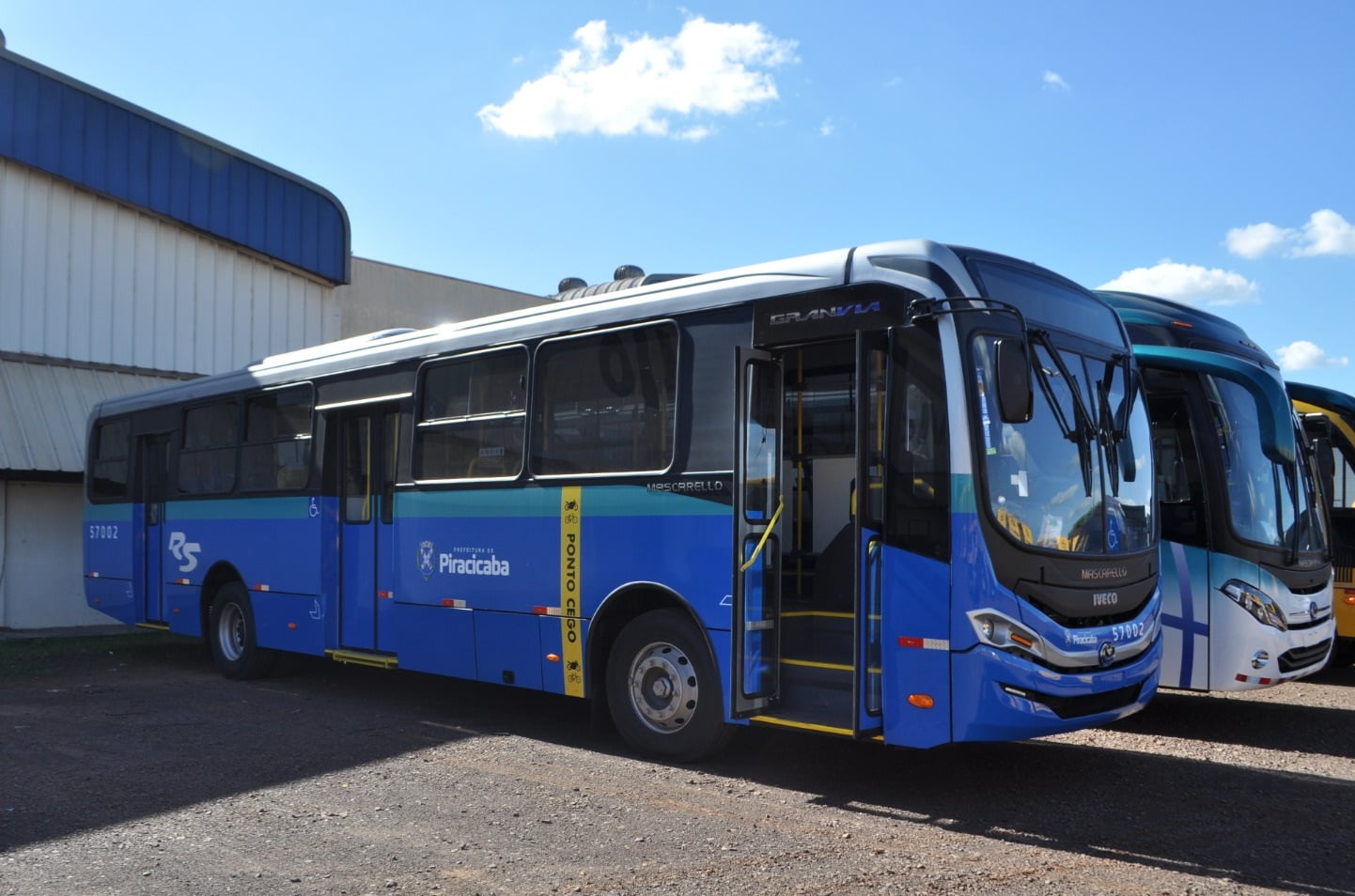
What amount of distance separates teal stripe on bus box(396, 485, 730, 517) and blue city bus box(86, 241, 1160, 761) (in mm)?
22

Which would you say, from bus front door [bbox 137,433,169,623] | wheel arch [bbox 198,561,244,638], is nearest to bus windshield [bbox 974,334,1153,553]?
wheel arch [bbox 198,561,244,638]

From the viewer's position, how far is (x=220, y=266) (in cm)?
2095

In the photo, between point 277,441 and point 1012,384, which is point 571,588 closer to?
point 1012,384

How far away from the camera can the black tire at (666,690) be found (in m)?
7.95

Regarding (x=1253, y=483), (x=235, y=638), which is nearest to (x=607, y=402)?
(x=1253, y=483)

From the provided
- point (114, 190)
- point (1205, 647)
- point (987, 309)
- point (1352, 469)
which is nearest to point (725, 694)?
point (987, 309)

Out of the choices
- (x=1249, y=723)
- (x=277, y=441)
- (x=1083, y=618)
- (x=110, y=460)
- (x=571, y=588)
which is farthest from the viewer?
(x=110, y=460)

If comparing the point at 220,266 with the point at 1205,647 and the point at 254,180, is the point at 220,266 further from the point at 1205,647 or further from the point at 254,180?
the point at 1205,647

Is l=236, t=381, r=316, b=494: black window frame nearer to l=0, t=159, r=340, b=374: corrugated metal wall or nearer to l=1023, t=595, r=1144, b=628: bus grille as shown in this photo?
l=1023, t=595, r=1144, b=628: bus grille

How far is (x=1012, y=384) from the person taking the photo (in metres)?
6.55

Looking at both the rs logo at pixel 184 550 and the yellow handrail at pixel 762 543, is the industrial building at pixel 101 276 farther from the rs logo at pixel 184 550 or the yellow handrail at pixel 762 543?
the yellow handrail at pixel 762 543

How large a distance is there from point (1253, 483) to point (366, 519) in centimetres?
750

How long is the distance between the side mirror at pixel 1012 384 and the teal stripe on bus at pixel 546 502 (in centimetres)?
194

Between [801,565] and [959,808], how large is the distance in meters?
1.88
